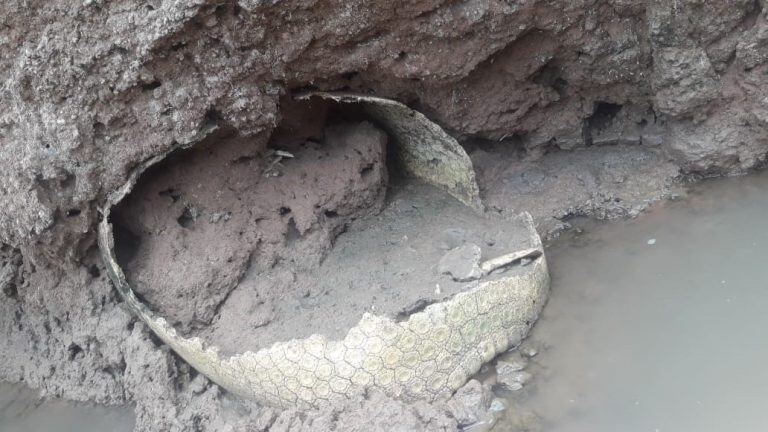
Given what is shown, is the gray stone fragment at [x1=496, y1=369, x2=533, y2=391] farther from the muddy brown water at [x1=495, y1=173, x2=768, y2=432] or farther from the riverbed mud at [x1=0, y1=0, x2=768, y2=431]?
the riverbed mud at [x1=0, y1=0, x2=768, y2=431]

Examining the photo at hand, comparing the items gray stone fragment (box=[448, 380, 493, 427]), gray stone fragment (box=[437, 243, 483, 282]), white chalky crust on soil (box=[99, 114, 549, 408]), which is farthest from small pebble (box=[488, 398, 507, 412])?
gray stone fragment (box=[437, 243, 483, 282])

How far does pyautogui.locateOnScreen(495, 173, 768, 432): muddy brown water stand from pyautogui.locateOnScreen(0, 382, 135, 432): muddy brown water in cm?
183

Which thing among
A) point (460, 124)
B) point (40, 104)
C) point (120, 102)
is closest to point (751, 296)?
point (460, 124)

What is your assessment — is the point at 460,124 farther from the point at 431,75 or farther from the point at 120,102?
the point at 120,102

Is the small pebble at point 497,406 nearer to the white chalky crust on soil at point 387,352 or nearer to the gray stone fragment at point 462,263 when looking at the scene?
the white chalky crust on soil at point 387,352

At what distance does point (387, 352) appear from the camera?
270 cm

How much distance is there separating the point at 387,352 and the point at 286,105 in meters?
1.38

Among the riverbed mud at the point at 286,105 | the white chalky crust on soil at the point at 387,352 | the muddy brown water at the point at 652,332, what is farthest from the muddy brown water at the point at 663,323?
the riverbed mud at the point at 286,105

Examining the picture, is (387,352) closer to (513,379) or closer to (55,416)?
(513,379)

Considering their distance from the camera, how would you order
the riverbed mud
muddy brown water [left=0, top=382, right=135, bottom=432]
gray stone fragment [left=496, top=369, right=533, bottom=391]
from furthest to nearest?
muddy brown water [left=0, top=382, right=135, bottom=432], gray stone fragment [left=496, top=369, right=533, bottom=391], the riverbed mud

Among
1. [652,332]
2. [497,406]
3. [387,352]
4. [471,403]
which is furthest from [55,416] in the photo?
[652,332]

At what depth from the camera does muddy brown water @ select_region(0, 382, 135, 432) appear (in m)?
3.17

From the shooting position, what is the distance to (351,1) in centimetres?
281

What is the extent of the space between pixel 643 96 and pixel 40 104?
9.96 feet
